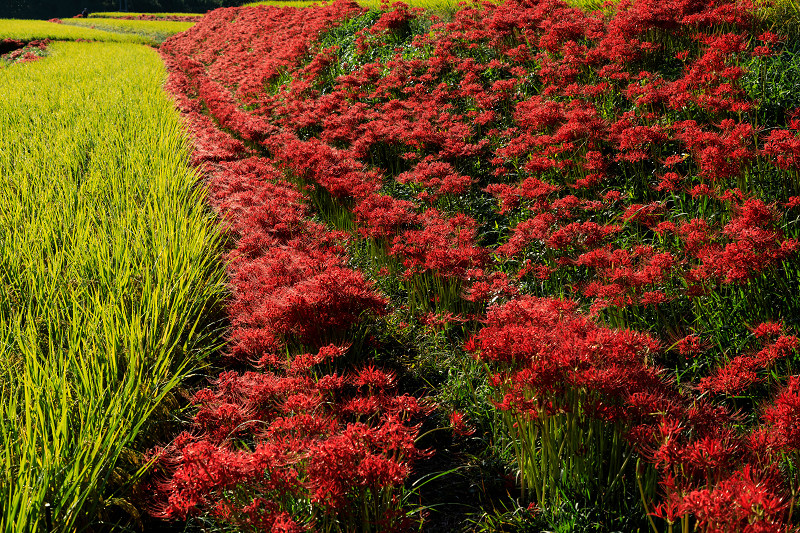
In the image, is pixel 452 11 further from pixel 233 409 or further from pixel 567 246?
pixel 233 409

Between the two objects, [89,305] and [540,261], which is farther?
[540,261]

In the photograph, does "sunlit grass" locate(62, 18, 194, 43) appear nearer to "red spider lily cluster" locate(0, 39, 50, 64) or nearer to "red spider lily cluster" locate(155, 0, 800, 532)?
"red spider lily cluster" locate(0, 39, 50, 64)

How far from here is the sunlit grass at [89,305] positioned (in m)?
2.12

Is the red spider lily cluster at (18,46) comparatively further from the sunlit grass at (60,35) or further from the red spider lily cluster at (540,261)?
Result: the red spider lily cluster at (540,261)

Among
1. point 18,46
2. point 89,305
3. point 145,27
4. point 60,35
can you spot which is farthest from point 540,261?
point 145,27

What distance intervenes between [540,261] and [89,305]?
3247 millimetres

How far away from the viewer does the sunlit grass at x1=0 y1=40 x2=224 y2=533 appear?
212 cm

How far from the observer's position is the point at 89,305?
3.23m

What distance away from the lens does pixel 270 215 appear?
15.8 ft

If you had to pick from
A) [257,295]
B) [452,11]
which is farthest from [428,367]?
[452,11]

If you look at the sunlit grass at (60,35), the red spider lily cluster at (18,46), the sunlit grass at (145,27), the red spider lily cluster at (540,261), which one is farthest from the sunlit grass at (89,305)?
the sunlit grass at (145,27)

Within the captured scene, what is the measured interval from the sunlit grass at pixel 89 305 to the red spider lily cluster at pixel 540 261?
1.09 feet

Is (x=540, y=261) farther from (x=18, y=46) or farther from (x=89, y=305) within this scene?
(x=18, y=46)

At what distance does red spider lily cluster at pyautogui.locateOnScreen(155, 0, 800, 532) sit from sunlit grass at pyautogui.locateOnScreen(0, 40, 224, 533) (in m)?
0.33
